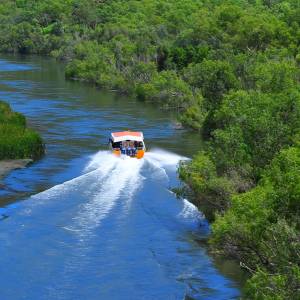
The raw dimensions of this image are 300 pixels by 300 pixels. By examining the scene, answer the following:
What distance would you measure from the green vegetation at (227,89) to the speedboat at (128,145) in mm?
7607

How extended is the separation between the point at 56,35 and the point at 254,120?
490 ft

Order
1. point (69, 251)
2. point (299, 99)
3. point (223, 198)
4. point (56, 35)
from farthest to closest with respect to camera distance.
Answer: point (56, 35) → point (299, 99) → point (223, 198) → point (69, 251)

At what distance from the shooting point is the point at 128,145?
67000 mm

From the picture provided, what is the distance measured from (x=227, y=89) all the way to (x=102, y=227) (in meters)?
38.8

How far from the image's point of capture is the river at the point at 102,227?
38.0 m

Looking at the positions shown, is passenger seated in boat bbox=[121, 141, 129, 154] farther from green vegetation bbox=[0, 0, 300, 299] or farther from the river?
green vegetation bbox=[0, 0, 300, 299]

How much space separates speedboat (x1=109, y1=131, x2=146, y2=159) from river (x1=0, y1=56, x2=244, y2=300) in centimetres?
92

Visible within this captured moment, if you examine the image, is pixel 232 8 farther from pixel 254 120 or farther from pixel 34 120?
pixel 254 120

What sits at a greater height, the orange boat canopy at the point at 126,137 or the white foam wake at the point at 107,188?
the orange boat canopy at the point at 126,137

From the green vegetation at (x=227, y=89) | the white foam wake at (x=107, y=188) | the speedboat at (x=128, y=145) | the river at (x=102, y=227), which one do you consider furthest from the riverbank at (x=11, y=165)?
the green vegetation at (x=227, y=89)

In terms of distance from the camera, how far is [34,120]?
84.1m

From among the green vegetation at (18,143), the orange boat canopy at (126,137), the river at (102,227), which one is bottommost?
the river at (102,227)

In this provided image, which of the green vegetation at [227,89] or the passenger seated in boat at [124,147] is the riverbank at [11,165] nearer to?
the passenger seated in boat at [124,147]

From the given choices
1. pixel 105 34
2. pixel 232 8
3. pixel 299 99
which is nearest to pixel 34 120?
pixel 299 99
